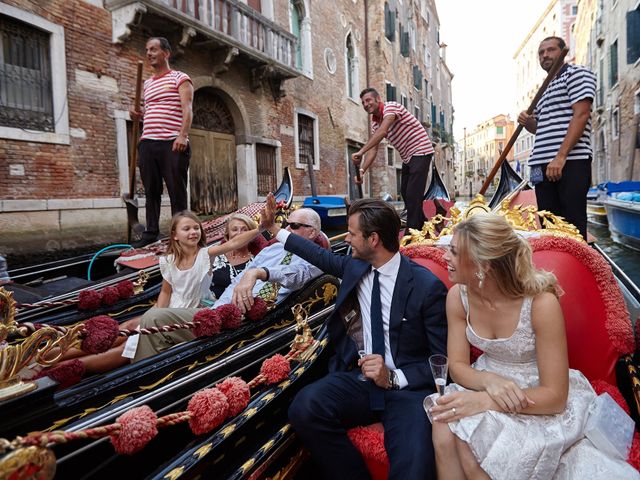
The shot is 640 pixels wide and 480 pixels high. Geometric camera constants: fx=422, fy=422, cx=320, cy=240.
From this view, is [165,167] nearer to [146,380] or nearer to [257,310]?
[257,310]

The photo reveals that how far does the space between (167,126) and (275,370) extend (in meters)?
1.99

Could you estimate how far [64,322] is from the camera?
1.63 metres

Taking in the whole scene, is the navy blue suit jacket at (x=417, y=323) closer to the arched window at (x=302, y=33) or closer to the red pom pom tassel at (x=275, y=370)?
the red pom pom tassel at (x=275, y=370)

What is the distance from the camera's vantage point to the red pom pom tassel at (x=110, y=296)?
1.81 meters

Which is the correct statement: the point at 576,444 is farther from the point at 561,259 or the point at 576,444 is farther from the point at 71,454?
the point at 71,454

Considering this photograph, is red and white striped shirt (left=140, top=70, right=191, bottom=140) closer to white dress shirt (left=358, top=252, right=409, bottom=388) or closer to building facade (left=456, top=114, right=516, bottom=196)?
white dress shirt (left=358, top=252, right=409, bottom=388)

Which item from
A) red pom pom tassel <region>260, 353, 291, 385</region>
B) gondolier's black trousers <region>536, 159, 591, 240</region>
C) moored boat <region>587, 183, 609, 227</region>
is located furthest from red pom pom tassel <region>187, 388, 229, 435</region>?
moored boat <region>587, 183, 609, 227</region>

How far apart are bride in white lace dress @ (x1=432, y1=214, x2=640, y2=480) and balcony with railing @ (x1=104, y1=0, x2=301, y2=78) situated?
15.8 ft

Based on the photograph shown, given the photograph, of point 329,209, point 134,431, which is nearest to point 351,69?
point 329,209

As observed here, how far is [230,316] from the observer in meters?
1.30

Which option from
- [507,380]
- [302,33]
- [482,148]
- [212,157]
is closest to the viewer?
[507,380]

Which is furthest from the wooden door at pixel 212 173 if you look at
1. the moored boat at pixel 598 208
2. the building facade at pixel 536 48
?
the building facade at pixel 536 48

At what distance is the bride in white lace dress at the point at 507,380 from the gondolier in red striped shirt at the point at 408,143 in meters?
1.75

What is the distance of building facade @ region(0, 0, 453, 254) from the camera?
150 inches
